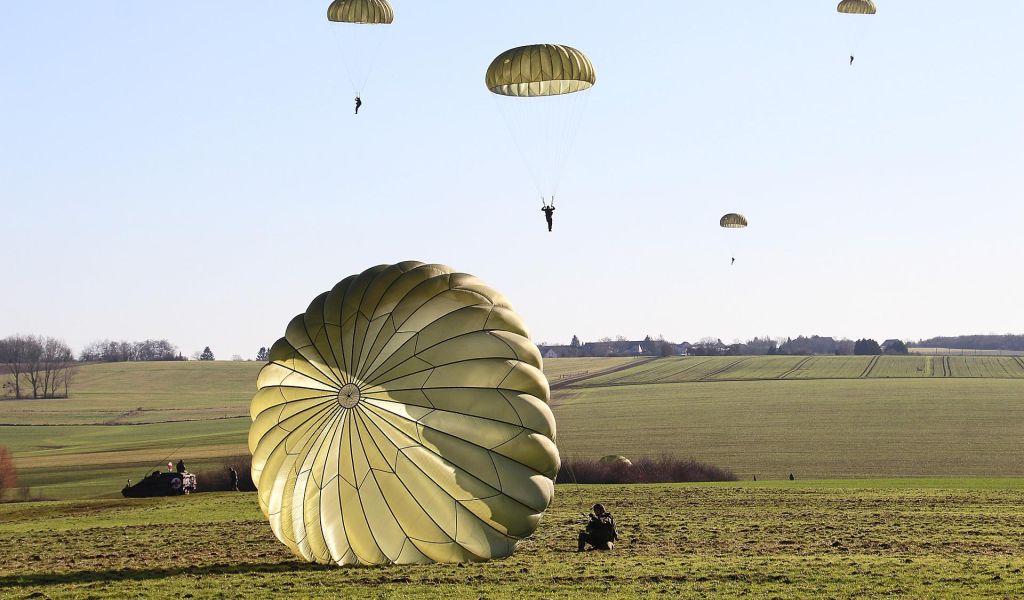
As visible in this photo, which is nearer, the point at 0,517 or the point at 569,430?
the point at 0,517

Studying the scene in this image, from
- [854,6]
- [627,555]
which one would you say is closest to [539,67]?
[627,555]

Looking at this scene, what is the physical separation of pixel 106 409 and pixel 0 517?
7558 centimetres

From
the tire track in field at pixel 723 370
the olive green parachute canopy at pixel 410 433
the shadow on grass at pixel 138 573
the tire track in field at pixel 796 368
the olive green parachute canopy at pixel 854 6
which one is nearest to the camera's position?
the shadow on grass at pixel 138 573

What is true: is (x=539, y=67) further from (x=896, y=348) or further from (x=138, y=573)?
(x=896, y=348)

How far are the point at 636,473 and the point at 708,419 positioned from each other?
96.0ft

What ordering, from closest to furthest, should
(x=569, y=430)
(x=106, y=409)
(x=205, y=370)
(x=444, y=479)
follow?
1. (x=444, y=479)
2. (x=569, y=430)
3. (x=106, y=409)
4. (x=205, y=370)

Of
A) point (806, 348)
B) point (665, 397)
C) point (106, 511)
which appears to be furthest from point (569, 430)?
point (806, 348)

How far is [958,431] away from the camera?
65.5m

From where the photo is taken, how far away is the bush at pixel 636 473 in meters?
46.8

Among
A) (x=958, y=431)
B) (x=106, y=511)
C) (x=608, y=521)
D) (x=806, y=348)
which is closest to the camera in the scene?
(x=608, y=521)

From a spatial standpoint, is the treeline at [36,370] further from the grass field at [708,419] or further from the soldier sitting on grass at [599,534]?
the soldier sitting on grass at [599,534]

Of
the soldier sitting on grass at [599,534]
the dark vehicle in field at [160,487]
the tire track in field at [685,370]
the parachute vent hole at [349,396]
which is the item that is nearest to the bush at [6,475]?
the dark vehicle in field at [160,487]

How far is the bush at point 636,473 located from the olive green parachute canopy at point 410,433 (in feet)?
91.9

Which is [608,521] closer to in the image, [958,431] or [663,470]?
[663,470]
